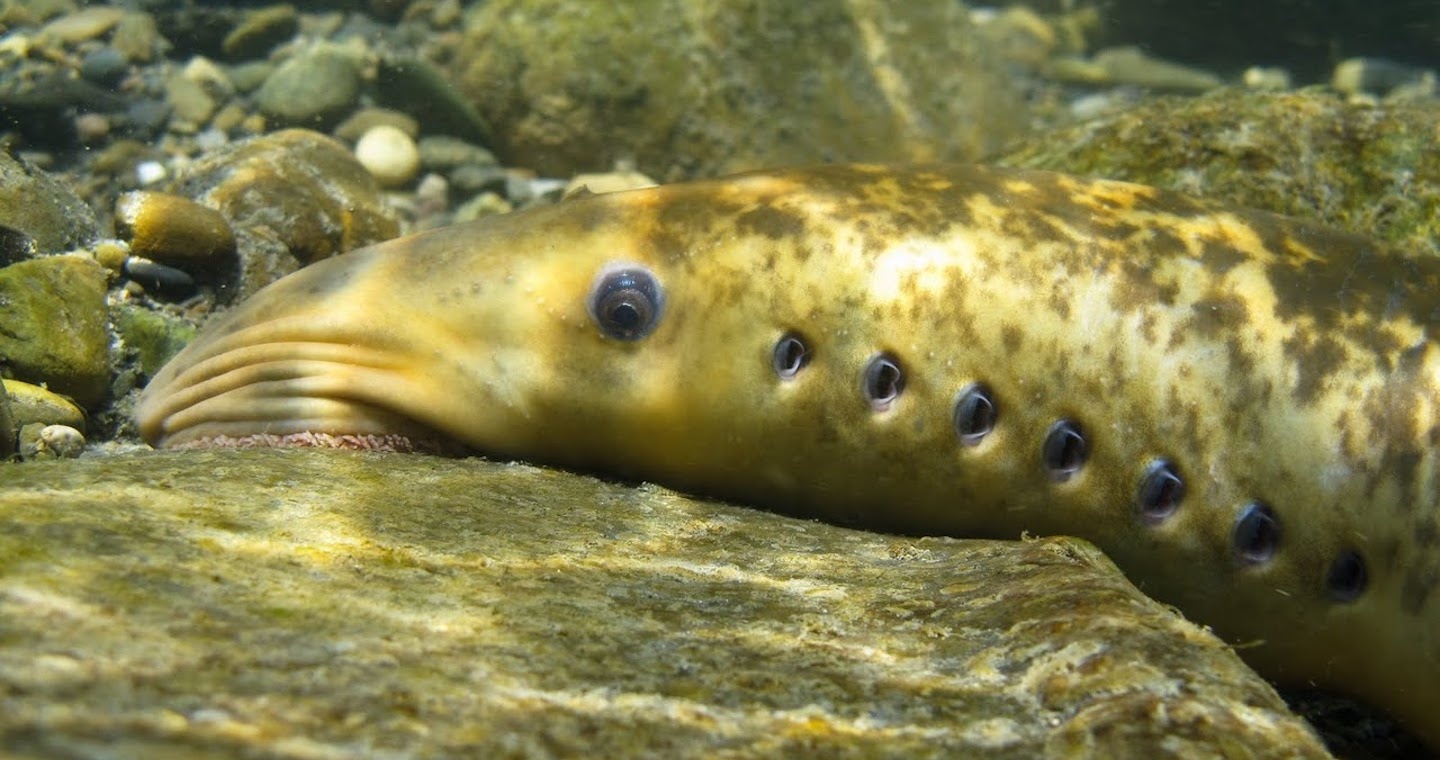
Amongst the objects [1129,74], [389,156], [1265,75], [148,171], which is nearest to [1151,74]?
[1129,74]

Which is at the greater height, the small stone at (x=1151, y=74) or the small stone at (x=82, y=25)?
the small stone at (x=1151, y=74)

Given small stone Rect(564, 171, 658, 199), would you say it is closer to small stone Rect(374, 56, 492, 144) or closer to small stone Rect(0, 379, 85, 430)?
small stone Rect(374, 56, 492, 144)

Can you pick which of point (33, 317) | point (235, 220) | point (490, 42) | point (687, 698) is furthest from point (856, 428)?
point (490, 42)

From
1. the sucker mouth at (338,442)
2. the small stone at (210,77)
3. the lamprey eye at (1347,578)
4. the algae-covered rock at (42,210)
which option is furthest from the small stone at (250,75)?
the lamprey eye at (1347,578)

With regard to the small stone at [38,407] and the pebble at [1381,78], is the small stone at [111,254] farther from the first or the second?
the pebble at [1381,78]

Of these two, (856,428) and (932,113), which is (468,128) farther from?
(856,428)

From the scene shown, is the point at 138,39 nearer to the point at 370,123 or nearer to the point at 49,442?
the point at 370,123
